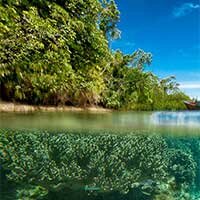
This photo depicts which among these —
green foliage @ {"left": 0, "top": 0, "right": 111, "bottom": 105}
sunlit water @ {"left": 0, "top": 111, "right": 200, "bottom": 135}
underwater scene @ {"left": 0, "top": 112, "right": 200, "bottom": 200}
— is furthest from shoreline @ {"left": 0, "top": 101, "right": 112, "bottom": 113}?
underwater scene @ {"left": 0, "top": 112, "right": 200, "bottom": 200}

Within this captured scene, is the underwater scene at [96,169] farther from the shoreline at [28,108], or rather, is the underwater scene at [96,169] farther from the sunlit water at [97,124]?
the shoreline at [28,108]

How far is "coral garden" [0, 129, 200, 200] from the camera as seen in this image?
7.53ft

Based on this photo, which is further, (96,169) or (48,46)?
(48,46)

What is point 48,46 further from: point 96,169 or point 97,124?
point 96,169

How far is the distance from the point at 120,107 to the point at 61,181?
1407cm

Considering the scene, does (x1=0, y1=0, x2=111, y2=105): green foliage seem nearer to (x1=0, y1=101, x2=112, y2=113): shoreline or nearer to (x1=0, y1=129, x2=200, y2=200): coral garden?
(x1=0, y1=101, x2=112, y2=113): shoreline

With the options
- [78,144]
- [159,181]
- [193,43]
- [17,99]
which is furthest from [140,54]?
[159,181]

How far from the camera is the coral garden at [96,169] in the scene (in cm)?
229

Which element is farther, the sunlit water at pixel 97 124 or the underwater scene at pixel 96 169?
the sunlit water at pixel 97 124

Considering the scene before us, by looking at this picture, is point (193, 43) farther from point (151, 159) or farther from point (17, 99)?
point (151, 159)

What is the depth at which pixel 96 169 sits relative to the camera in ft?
9.43

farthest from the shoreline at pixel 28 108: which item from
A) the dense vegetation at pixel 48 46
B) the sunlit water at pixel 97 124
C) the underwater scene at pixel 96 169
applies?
the underwater scene at pixel 96 169

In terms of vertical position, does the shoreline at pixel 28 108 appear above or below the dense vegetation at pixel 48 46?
below

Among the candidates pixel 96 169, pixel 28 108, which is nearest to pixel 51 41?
pixel 96 169
